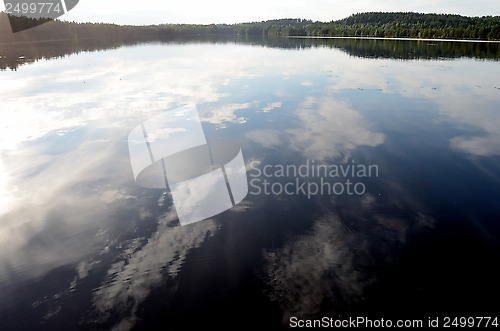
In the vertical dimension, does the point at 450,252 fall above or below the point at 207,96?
below

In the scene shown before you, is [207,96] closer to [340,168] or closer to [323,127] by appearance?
[323,127]

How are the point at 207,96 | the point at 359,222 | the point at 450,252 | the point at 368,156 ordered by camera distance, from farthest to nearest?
the point at 207,96 < the point at 368,156 < the point at 359,222 < the point at 450,252

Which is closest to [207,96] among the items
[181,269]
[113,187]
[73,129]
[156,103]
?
[156,103]

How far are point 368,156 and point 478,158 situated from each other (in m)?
5.17

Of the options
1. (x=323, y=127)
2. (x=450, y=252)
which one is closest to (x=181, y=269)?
(x=450, y=252)

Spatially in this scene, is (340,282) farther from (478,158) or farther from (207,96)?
(207,96)

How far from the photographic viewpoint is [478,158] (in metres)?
13.4

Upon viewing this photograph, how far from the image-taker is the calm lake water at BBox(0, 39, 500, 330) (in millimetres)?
6195

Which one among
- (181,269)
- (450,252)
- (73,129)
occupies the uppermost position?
(73,129)

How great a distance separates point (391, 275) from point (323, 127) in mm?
11412

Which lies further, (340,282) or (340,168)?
(340,168)

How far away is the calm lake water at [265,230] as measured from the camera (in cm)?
620

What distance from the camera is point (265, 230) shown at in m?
8.48

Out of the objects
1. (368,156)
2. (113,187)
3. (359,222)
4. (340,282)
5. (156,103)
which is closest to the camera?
(340,282)
